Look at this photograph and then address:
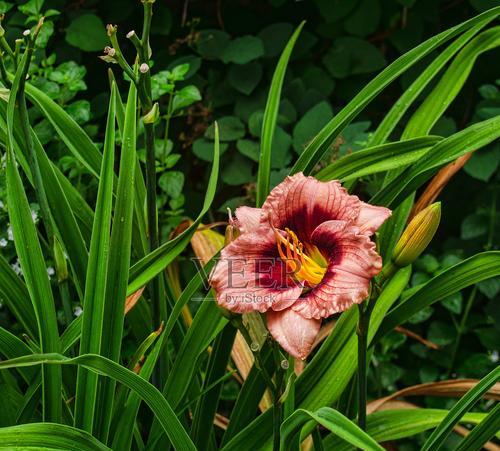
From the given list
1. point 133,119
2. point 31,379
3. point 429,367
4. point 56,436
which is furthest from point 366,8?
point 56,436

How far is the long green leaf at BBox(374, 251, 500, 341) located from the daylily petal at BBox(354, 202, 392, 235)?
0.53 ft

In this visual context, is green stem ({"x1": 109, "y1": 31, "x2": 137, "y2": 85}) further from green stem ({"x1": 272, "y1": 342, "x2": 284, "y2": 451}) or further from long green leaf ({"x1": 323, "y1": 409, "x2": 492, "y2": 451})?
long green leaf ({"x1": 323, "y1": 409, "x2": 492, "y2": 451})

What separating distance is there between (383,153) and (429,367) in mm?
917

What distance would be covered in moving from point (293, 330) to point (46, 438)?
0.95 ft

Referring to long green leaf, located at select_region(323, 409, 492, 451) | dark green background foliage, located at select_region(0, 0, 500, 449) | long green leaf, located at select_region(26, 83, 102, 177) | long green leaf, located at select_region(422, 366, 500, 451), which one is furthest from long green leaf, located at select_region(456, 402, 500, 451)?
dark green background foliage, located at select_region(0, 0, 500, 449)

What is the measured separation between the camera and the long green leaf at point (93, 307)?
1.01 meters

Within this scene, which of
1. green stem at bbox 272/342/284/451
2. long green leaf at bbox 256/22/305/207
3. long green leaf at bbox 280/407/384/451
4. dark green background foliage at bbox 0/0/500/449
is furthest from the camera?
dark green background foliage at bbox 0/0/500/449

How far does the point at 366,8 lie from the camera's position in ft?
6.62

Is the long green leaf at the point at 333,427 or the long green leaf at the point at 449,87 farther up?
the long green leaf at the point at 449,87

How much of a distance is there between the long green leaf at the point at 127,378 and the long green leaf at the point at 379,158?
0.43 m

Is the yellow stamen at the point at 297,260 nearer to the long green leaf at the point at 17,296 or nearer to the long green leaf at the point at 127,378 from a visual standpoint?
the long green leaf at the point at 127,378

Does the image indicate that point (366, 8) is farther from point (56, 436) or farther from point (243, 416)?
point (56, 436)

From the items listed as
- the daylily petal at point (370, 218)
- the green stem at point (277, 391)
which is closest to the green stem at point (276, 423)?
the green stem at point (277, 391)

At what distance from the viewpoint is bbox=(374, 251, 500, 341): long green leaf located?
1.05m
